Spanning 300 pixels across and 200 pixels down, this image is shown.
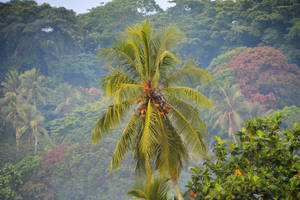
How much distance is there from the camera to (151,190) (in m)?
6.28

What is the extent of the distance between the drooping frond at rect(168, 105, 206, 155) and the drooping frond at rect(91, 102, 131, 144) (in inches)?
41.7

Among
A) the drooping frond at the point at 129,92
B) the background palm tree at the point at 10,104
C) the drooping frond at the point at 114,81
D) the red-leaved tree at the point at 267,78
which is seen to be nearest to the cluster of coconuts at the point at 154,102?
the drooping frond at the point at 129,92

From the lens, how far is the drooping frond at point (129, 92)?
20.7 ft

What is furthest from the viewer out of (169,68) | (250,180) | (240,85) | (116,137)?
(240,85)

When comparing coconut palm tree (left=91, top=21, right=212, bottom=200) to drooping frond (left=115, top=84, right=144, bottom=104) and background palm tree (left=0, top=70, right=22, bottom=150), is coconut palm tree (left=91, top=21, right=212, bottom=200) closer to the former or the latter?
drooping frond (left=115, top=84, right=144, bottom=104)

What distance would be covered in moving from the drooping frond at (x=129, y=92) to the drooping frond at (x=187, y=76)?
0.80 m

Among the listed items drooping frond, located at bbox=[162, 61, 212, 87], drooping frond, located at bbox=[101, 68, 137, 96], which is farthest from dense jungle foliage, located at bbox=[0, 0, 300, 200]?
drooping frond, located at bbox=[101, 68, 137, 96]

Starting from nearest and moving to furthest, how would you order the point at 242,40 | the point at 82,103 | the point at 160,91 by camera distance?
the point at 160,91, the point at 82,103, the point at 242,40

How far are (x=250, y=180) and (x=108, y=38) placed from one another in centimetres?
5757

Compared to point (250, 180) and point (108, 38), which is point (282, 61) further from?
point (250, 180)

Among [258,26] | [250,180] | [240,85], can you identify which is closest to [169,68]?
[250,180]

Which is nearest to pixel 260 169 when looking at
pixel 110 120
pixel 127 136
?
pixel 127 136

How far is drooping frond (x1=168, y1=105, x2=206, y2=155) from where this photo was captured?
665 cm

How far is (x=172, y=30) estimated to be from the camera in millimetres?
7406
